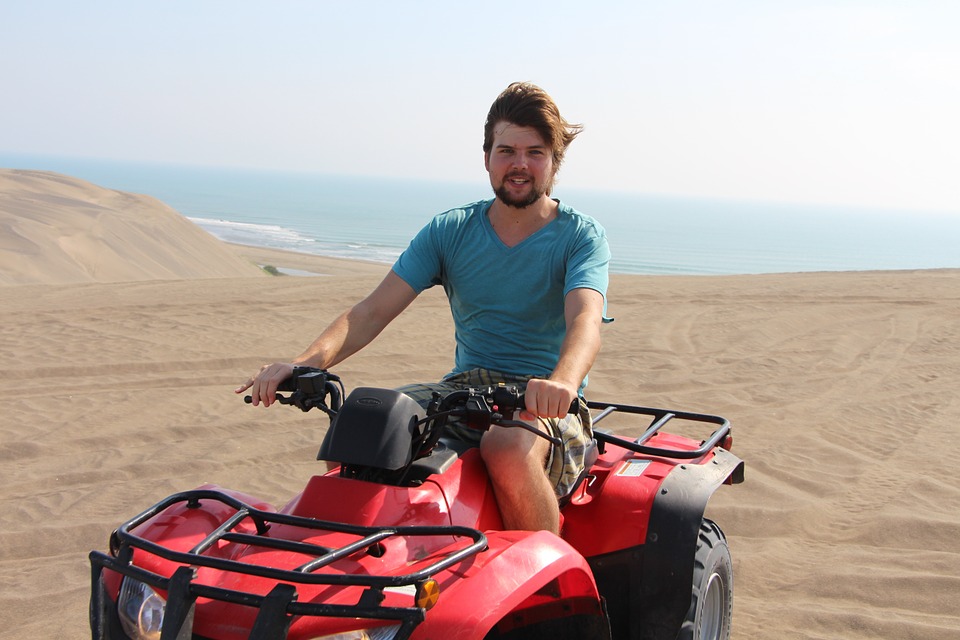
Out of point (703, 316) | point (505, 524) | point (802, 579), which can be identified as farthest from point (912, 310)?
point (505, 524)

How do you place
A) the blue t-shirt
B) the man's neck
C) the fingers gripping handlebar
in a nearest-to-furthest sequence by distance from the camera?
the fingers gripping handlebar, the blue t-shirt, the man's neck

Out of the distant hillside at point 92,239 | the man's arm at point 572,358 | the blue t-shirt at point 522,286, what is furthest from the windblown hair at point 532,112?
the distant hillside at point 92,239

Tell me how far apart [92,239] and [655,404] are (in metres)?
18.5

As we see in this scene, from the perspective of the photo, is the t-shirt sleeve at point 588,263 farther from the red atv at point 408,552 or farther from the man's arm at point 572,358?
the red atv at point 408,552

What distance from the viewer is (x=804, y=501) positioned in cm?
554

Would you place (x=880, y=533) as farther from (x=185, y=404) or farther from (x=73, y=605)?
(x=185, y=404)

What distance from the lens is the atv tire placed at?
3037 mm

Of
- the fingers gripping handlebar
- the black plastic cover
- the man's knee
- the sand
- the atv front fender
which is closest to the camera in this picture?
the atv front fender

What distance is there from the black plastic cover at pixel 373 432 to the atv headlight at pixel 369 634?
1.63 ft

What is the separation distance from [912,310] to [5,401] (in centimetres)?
1083

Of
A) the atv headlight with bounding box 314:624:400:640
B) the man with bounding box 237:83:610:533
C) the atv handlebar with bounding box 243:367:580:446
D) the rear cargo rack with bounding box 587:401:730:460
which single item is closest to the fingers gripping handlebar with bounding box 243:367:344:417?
the man with bounding box 237:83:610:533

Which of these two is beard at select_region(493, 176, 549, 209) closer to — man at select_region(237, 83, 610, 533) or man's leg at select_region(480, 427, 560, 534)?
man at select_region(237, 83, 610, 533)

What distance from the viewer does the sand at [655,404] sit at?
14.6 feet

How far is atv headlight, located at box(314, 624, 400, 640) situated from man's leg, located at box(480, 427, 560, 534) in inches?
30.6
